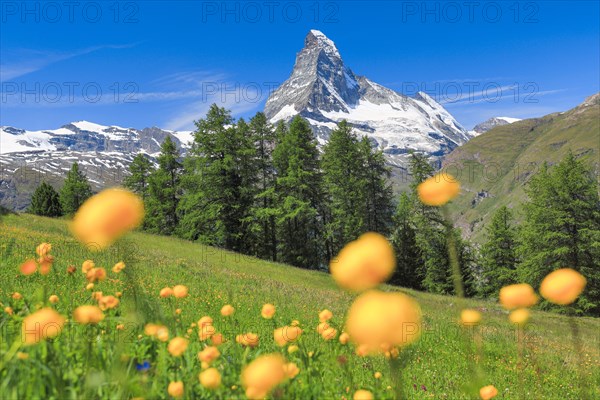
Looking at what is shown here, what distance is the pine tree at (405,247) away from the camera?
39406 mm

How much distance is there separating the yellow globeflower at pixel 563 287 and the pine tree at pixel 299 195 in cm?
2932

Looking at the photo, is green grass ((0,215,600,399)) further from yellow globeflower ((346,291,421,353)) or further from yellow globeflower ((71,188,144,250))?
yellow globeflower ((346,291,421,353))

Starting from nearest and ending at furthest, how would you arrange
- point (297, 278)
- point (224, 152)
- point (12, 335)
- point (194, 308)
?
point (12, 335)
point (194, 308)
point (297, 278)
point (224, 152)

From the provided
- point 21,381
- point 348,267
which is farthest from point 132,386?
→ point 348,267

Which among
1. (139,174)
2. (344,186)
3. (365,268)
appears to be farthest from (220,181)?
(365,268)

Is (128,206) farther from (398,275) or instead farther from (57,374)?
(398,275)

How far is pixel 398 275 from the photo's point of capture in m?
40.8

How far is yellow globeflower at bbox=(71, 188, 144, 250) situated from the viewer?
153 centimetres

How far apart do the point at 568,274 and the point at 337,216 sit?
33255mm

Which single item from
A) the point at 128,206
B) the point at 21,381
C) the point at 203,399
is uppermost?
the point at 128,206

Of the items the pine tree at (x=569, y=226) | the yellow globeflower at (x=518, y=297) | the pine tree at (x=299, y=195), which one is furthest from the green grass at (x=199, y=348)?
the pine tree at (x=299, y=195)

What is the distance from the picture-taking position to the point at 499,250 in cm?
4409

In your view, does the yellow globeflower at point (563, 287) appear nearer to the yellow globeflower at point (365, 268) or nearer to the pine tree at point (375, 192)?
the yellow globeflower at point (365, 268)

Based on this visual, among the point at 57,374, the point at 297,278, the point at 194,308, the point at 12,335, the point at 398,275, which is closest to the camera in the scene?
the point at 57,374
